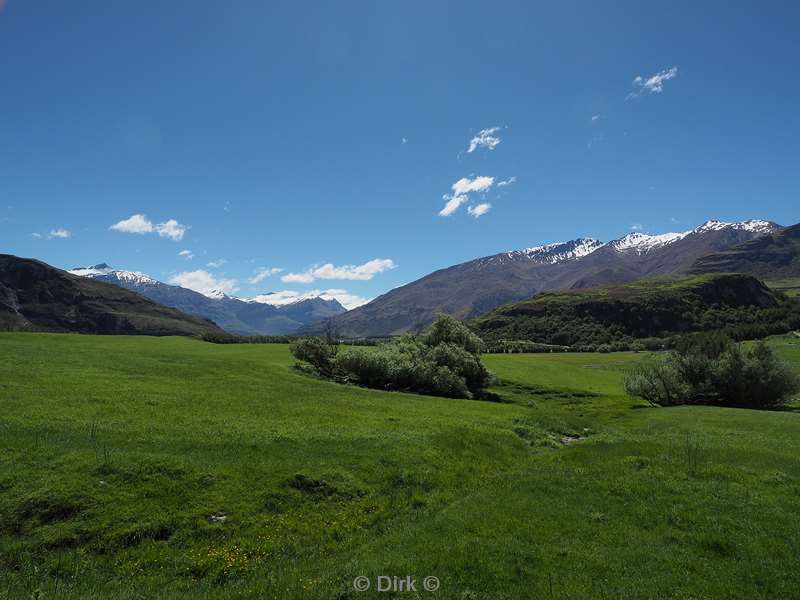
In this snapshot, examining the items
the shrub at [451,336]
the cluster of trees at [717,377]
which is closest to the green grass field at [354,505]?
the cluster of trees at [717,377]

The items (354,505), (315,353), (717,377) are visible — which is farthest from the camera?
(315,353)

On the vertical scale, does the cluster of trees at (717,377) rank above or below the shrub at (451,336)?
below

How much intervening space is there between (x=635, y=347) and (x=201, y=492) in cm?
19515

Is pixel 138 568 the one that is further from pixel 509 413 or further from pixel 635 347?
pixel 635 347

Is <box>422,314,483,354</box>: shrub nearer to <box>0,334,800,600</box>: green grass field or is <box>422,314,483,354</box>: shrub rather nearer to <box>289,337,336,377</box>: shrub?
<box>289,337,336,377</box>: shrub

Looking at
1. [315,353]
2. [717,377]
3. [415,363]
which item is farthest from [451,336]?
[717,377]

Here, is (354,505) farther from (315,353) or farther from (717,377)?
(717,377)

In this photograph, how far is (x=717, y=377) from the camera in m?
61.3

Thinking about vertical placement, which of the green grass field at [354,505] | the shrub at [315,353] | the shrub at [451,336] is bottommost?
the green grass field at [354,505]

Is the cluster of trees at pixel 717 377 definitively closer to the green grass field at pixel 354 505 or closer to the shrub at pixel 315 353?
the green grass field at pixel 354 505

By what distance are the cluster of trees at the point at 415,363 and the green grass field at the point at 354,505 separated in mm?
30506

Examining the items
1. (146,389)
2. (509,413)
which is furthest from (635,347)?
(146,389)

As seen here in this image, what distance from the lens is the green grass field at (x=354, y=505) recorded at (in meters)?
14.4

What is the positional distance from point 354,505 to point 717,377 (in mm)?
59639
